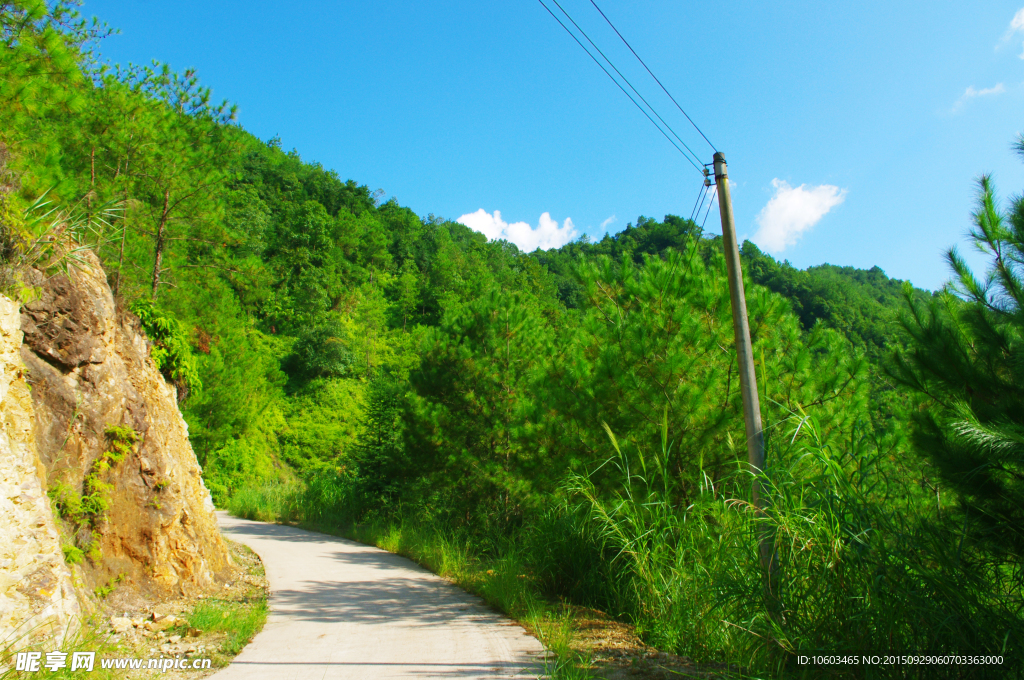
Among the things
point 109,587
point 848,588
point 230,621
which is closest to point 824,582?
point 848,588

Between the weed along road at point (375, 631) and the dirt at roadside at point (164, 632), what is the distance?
0.86 ft

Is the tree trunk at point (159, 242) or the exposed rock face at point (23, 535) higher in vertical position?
the tree trunk at point (159, 242)

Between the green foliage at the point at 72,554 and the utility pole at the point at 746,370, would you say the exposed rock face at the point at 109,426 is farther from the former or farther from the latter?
the utility pole at the point at 746,370

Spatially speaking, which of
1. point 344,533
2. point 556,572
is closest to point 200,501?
point 556,572

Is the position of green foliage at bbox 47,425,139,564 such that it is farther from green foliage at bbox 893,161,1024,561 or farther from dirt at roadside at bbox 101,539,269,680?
green foliage at bbox 893,161,1024,561

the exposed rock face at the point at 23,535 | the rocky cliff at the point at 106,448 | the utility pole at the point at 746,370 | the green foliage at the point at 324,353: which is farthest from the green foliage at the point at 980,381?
the green foliage at the point at 324,353

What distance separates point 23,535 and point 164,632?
1.61 meters

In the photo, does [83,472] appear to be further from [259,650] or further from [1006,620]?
[1006,620]

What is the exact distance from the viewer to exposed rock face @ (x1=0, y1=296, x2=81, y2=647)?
12.4 ft

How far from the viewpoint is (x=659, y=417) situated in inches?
241

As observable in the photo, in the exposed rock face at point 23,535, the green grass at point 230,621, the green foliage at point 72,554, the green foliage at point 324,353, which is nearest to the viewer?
the exposed rock face at point 23,535

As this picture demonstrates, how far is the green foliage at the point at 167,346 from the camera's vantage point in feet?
26.4

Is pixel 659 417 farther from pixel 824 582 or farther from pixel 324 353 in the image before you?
pixel 324 353

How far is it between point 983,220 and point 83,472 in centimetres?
806
